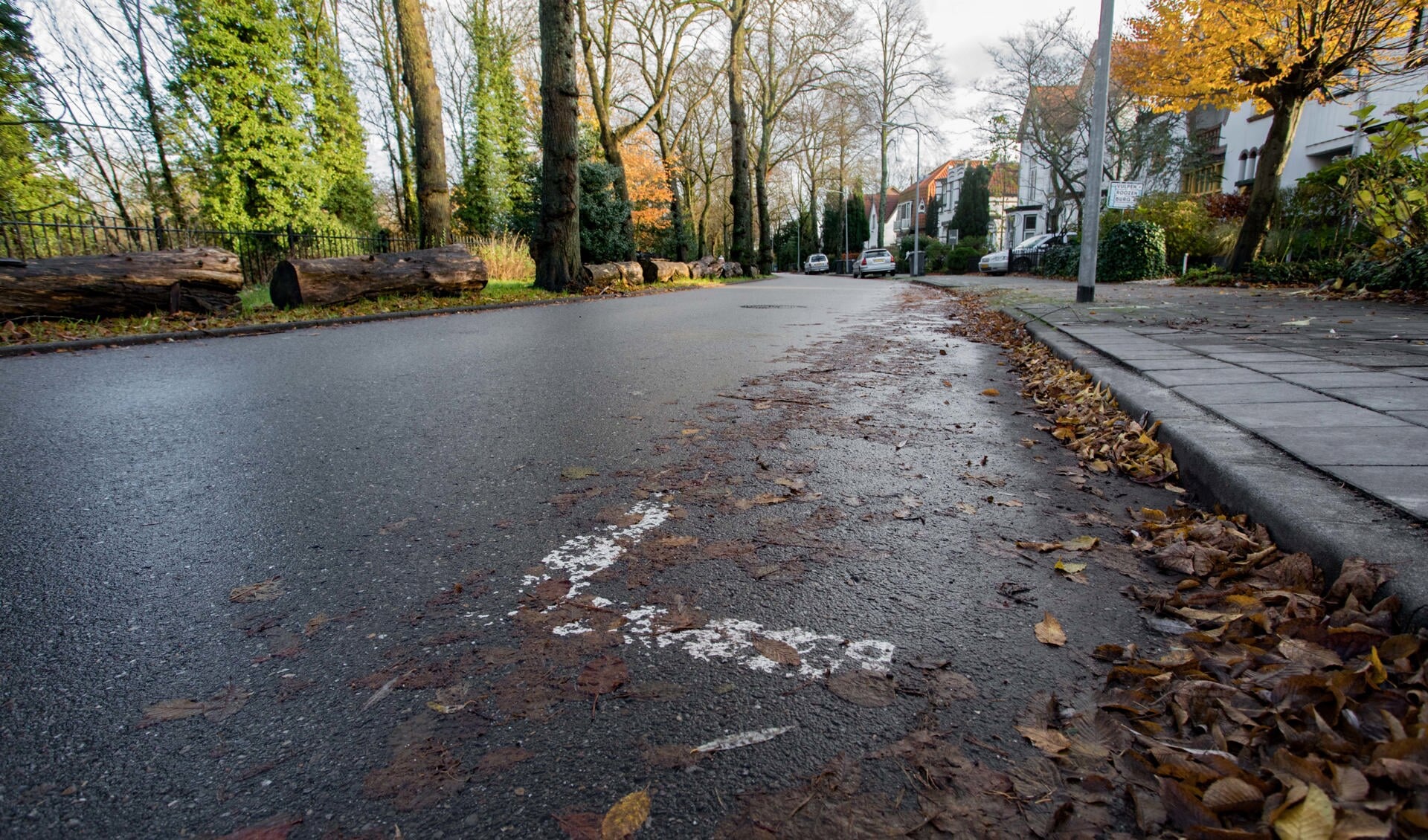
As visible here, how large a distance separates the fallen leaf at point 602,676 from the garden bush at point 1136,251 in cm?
1914

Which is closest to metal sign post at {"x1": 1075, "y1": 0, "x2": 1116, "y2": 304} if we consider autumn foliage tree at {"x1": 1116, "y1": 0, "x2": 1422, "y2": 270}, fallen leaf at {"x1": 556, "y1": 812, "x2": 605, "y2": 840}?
autumn foliage tree at {"x1": 1116, "y1": 0, "x2": 1422, "y2": 270}

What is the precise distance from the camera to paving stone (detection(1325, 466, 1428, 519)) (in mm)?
2006

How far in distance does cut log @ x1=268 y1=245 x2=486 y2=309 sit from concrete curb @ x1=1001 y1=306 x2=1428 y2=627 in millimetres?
10250

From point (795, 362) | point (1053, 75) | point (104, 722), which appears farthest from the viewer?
point (1053, 75)

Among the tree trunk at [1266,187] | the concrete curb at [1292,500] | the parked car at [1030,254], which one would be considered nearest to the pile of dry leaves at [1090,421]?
the concrete curb at [1292,500]

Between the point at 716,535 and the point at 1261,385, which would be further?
the point at 1261,385

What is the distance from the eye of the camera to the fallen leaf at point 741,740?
1.39m

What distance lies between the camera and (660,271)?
21.2 meters

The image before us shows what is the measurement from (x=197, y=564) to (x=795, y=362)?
4.69 m

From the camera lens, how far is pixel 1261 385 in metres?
3.86

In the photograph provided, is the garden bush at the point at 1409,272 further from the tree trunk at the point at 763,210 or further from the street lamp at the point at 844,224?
the street lamp at the point at 844,224

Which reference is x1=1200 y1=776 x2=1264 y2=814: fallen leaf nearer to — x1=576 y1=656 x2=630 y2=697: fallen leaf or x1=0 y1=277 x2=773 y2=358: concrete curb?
x1=576 y1=656 x2=630 y2=697: fallen leaf

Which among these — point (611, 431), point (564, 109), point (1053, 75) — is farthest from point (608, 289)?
point (1053, 75)

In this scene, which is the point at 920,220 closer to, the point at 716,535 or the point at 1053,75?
the point at 1053,75
